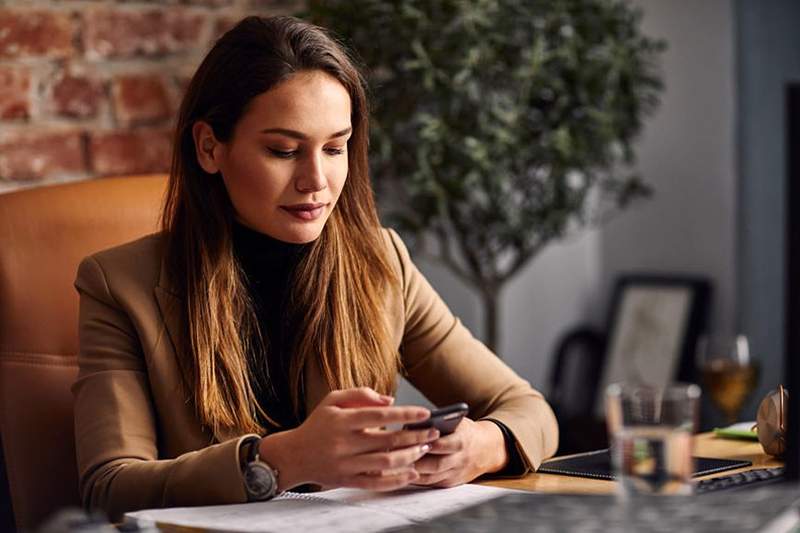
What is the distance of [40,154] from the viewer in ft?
7.57

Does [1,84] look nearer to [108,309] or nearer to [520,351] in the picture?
[108,309]

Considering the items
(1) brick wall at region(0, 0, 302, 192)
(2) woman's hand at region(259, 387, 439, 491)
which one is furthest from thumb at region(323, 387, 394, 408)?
(1) brick wall at region(0, 0, 302, 192)

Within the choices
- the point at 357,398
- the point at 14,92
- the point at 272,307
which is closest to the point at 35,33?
the point at 14,92

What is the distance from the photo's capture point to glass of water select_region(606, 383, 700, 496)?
101cm

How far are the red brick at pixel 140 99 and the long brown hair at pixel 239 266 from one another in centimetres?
77

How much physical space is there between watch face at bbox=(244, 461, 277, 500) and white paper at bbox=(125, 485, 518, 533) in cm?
2

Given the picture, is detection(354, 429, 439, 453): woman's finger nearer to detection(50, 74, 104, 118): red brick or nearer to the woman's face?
the woman's face

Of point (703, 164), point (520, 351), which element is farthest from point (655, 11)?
point (520, 351)

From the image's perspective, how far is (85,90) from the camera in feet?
7.80

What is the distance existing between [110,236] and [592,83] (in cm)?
146

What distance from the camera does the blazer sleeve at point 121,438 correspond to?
1353 mm

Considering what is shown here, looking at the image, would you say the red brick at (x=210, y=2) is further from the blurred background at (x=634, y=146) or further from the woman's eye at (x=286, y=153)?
the woman's eye at (x=286, y=153)

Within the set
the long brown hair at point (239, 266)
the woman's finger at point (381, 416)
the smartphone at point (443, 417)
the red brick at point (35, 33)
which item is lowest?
the smartphone at point (443, 417)

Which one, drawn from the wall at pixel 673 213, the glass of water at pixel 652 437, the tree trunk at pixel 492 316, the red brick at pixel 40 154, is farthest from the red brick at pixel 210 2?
the glass of water at pixel 652 437
